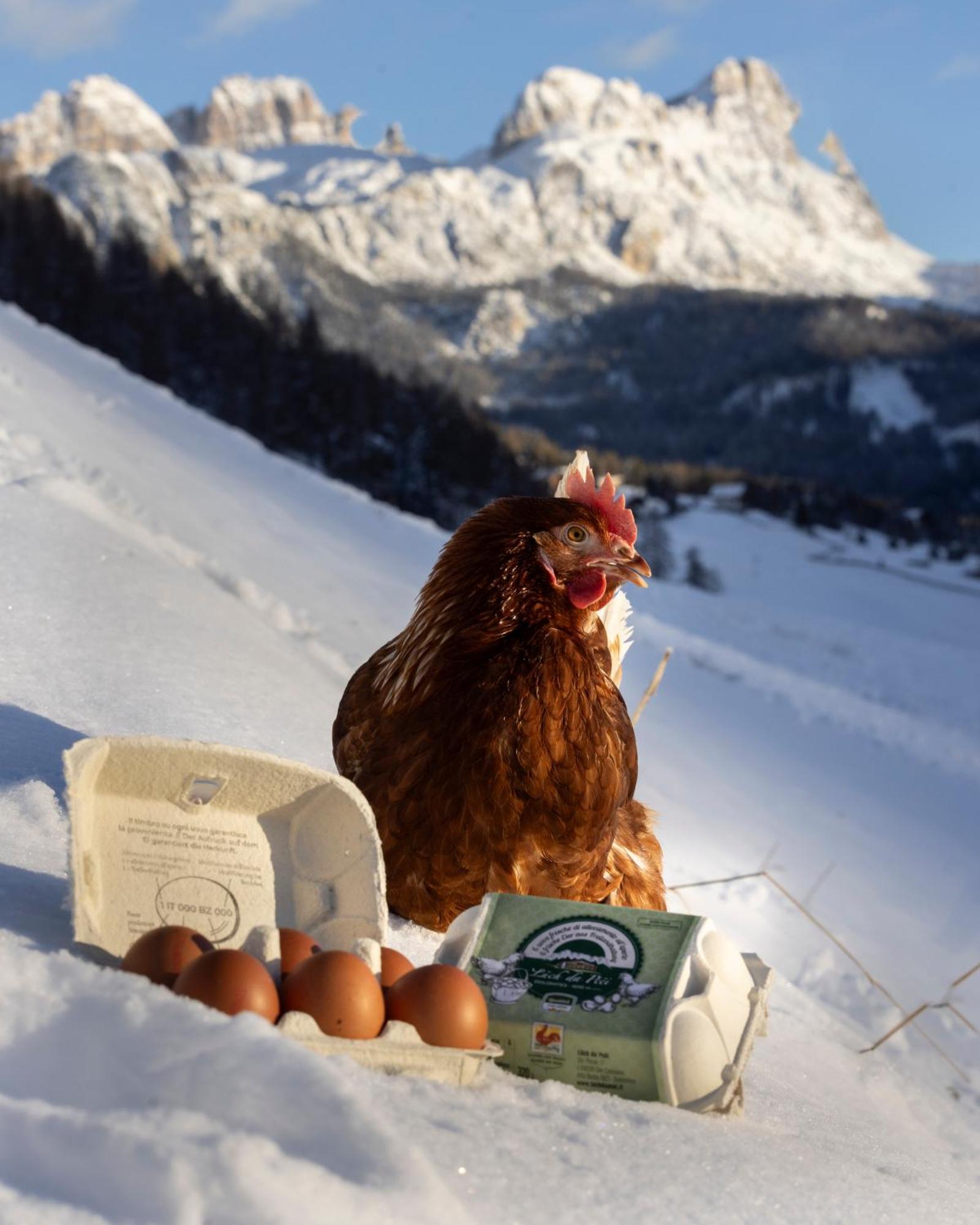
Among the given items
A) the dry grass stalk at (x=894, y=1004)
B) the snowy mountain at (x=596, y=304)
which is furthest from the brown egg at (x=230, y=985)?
the snowy mountain at (x=596, y=304)

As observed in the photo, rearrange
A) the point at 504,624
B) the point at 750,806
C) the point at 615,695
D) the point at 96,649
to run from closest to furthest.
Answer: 1. the point at 504,624
2. the point at 615,695
3. the point at 96,649
4. the point at 750,806

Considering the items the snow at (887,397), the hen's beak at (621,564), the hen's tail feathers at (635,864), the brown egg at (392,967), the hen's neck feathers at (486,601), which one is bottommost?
the brown egg at (392,967)

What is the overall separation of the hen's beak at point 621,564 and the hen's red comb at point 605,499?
49mm

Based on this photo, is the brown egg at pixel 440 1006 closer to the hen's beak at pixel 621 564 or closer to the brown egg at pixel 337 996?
the brown egg at pixel 337 996

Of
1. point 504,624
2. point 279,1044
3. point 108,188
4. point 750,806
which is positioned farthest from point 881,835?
point 108,188

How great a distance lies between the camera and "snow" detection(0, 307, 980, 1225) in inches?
52.9

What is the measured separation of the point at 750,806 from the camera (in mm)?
6242

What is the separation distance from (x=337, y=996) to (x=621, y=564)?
1.35 meters

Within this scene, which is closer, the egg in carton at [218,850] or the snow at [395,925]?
the snow at [395,925]

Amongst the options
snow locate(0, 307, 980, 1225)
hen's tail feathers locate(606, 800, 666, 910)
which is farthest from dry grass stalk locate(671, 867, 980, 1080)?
hen's tail feathers locate(606, 800, 666, 910)

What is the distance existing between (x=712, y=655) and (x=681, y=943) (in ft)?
28.8

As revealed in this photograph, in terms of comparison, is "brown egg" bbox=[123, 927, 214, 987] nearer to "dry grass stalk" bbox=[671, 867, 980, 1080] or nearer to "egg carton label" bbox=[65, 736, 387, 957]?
"egg carton label" bbox=[65, 736, 387, 957]

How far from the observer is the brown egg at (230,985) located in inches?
63.9

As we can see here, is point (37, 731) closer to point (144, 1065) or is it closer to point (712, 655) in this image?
point (144, 1065)
